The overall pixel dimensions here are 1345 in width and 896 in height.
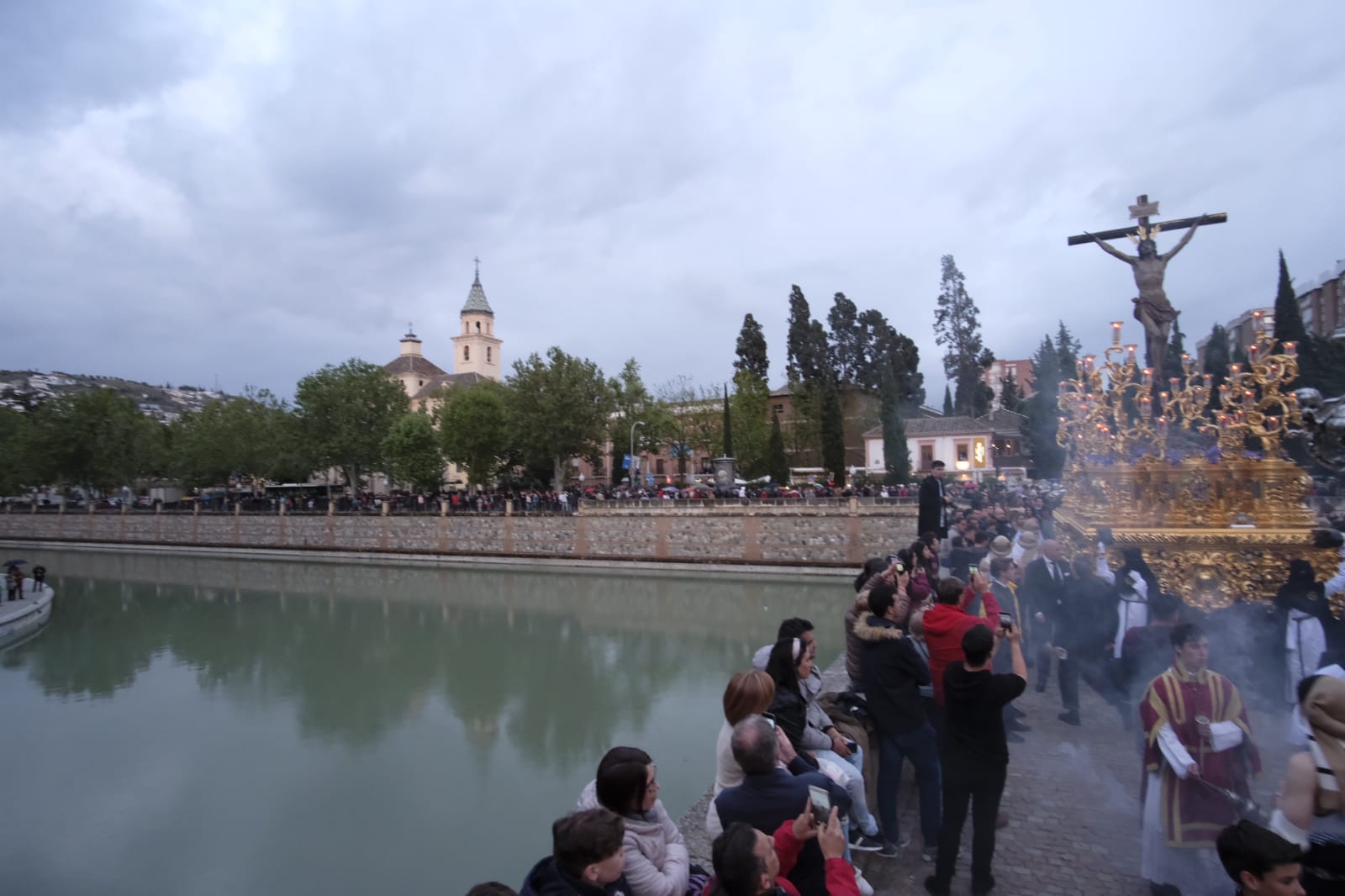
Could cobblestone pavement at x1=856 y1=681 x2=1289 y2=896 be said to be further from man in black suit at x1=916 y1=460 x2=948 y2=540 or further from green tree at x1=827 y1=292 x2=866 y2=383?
green tree at x1=827 y1=292 x2=866 y2=383

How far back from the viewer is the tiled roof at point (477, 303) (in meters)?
60.6

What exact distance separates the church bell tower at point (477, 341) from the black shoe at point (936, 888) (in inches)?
2290

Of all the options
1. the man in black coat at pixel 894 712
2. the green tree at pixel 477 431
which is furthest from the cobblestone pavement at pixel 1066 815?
the green tree at pixel 477 431

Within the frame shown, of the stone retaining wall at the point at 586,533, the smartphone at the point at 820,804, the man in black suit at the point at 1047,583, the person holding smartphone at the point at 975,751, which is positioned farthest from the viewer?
the stone retaining wall at the point at 586,533

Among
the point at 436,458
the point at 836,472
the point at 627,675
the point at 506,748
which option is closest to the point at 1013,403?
the point at 836,472

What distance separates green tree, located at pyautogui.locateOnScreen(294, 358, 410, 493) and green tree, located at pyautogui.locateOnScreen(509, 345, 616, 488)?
27.0 ft

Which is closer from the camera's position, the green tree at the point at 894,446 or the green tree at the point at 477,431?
the green tree at the point at 894,446

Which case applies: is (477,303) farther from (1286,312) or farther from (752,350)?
(1286,312)

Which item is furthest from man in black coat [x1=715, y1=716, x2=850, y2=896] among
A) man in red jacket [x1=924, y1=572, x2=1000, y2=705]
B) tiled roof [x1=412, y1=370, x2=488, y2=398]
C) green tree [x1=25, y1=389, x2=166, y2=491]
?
tiled roof [x1=412, y1=370, x2=488, y2=398]

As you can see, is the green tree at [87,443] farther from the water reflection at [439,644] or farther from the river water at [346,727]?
the river water at [346,727]

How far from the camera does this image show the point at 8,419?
4931 centimetres

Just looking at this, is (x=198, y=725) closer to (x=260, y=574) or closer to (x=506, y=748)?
(x=506, y=748)

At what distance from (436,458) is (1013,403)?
35.4m

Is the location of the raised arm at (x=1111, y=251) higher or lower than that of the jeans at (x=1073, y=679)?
higher
